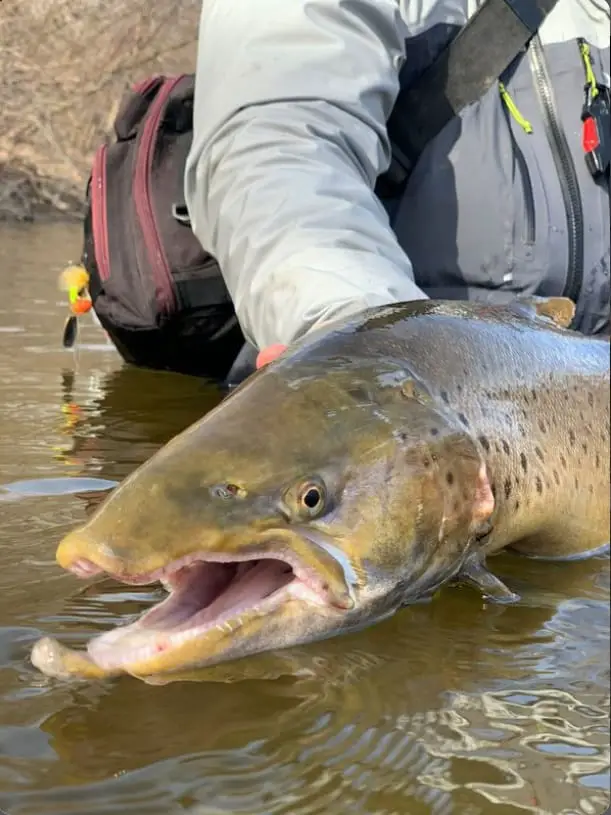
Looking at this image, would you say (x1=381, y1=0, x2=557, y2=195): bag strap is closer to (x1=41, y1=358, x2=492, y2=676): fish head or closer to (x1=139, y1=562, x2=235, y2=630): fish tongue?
(x1=41, y1=358, x2=492, y2=676): fish head

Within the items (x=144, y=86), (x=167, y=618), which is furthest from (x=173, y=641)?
(x=144, y=86)

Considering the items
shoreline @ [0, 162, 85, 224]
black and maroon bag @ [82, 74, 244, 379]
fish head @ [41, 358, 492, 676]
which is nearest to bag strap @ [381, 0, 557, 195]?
black and maroon bag @ [82, 74, 244, 379]

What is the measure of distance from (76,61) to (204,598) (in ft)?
13.3

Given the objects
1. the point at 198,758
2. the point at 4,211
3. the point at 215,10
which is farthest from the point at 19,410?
the point at 4,211

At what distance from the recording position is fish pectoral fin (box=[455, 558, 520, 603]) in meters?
1.21

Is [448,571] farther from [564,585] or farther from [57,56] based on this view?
[57,56]

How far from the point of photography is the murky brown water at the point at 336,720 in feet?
2.74

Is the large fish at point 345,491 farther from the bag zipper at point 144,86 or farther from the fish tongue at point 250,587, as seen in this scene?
the bag zipper at point 144,86

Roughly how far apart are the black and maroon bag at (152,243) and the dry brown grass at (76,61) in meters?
0.62

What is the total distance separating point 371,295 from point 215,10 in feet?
3.14

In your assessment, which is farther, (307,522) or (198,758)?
(307,522)

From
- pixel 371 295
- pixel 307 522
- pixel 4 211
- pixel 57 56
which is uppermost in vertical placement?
pixel 57 56

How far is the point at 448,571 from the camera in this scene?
1169 millimetres

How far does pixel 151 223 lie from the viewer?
8.41ft
